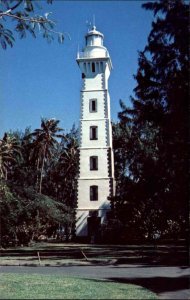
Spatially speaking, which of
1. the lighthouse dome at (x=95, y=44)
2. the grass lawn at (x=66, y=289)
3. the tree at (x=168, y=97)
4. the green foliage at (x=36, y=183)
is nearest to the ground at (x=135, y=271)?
the grass lawn at (x=66, y=289)

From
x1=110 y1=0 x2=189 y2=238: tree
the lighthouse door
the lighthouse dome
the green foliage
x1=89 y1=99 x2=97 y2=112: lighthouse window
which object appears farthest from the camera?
the lighthouse dome

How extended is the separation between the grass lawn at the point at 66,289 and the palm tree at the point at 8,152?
31.6 meters

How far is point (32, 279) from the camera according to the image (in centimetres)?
1296

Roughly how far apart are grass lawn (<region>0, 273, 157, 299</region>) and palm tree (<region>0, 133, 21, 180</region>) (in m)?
31.6

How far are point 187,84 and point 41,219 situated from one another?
22.2m

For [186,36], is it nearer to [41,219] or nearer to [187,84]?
[187,84]

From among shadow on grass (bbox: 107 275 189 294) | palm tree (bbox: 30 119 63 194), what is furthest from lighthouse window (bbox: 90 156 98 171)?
shadow on grass (bbox: 107 275 189 294)

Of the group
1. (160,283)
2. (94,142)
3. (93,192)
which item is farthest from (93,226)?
(160,283)

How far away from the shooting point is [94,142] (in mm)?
37375

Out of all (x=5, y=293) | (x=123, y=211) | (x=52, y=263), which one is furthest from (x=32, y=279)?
(x=123, y=211)

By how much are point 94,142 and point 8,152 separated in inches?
526

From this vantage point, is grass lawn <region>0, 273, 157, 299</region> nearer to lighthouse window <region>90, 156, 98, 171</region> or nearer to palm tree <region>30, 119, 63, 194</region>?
lighthouse window <region>90, 156, 98, 171</region>

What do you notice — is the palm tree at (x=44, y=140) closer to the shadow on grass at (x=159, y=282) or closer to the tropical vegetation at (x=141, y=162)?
the tropical vegetation at (x=141, y=162)

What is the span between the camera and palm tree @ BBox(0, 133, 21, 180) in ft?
146
